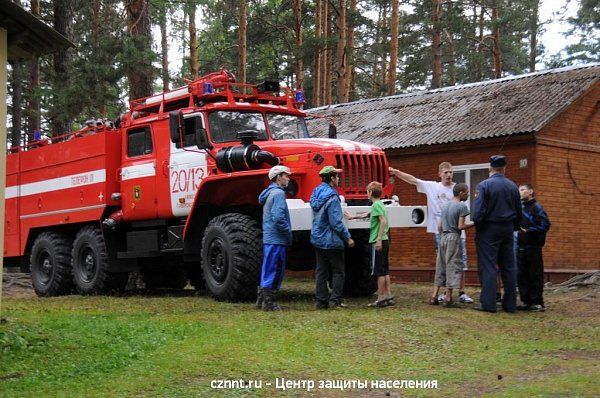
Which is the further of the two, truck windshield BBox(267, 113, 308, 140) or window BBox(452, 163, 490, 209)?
window BBox(452, 163, 490, 209)

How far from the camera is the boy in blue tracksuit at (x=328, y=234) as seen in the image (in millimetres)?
10148

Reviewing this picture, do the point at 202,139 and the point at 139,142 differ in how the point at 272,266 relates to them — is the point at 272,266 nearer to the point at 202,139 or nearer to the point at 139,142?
the point at 202,139

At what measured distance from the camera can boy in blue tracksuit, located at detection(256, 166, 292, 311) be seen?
10.2 meters

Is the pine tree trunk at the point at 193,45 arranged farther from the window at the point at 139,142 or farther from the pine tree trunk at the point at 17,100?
the window at the point at 139,142

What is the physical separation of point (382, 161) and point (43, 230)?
24.1 feet

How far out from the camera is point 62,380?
664cm

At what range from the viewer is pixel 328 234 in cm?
1027

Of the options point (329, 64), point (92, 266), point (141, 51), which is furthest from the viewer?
point (329, 64)

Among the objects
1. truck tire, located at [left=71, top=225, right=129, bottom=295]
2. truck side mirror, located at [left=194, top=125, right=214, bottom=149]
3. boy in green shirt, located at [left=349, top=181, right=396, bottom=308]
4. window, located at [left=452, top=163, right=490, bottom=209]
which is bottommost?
truck tire, located at [left=71, top=225, right=129, bottom=295]

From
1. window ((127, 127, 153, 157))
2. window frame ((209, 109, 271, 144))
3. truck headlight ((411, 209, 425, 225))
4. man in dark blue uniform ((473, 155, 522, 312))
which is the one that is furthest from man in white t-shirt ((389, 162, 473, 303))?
window ((127, 127, 153, 157))

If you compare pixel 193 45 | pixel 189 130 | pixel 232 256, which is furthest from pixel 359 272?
pixel 193 45

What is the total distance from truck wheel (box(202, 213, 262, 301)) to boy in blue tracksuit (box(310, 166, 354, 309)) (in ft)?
3.09

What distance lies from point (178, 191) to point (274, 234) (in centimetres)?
284

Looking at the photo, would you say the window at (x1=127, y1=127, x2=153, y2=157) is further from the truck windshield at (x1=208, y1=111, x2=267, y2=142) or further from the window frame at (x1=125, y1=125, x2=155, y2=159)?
the truck windshield at (x1=208, y1=111, x2=267, y2=142)
